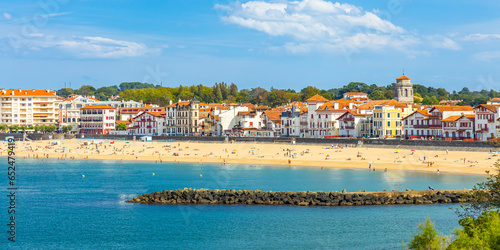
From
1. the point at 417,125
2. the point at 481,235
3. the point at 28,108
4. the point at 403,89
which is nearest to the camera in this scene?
the point at 481,235

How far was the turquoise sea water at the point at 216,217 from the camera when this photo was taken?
33.1 m

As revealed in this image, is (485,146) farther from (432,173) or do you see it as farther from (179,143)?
(179,143)

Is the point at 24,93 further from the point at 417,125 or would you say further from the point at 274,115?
the point at 417,125

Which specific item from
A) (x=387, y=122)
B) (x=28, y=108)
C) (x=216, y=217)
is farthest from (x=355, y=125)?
(x=28, y=108)

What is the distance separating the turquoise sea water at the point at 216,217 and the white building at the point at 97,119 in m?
65.1

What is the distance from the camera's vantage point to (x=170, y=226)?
3619 centimetres

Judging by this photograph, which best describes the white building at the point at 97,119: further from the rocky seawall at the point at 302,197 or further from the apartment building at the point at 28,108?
the rocky seawall at the point at 302,197

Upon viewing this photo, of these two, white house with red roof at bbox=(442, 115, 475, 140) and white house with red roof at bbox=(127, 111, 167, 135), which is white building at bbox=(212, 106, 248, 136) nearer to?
white house with red roof at bbox=(127, 111, 167, 135)

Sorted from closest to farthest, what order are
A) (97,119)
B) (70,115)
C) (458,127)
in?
1. (458,127)
2. (97,119)
3. (70,115)

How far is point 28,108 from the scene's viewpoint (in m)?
128

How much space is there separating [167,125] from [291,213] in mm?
74666

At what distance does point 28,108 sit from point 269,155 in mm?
72545

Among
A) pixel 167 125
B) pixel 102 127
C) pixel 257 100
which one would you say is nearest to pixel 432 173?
pixel 167 125

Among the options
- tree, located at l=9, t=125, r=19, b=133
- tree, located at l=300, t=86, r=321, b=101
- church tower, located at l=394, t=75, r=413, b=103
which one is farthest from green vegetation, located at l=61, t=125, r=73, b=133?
church tower, located at l=394, t=75, r=413, b=103
